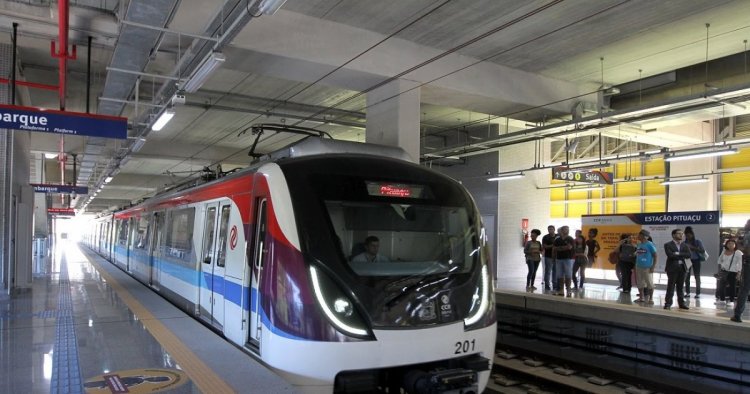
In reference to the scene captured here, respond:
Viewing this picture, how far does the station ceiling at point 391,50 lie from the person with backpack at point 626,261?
316cm

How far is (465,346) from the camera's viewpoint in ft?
15.6

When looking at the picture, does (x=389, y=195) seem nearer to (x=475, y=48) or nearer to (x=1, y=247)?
(x=475, y=48)

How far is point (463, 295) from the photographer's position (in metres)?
4.84

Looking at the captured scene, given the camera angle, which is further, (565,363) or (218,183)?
(565,363)

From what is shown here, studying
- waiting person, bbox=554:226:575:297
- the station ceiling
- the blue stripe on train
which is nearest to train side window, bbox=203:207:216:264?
the blue stripe on train

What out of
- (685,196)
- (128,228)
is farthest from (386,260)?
(685,196)

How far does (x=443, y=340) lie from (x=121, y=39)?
642cm

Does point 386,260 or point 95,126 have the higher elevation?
point 95,126

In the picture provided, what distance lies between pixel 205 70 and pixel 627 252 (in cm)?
1027

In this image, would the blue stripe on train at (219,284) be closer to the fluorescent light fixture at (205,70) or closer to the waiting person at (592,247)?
the fluorescent light fixture at (205,70)

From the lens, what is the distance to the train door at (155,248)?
35.4 feet

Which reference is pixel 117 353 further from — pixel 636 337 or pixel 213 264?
pixel 636 337

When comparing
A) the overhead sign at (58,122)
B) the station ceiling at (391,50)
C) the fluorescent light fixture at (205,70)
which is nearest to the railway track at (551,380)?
the station ceiling at (391,50)

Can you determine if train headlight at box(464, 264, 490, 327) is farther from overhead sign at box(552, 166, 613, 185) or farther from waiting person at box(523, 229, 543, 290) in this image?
overhead sign at box(552, 166, 613, 185)
